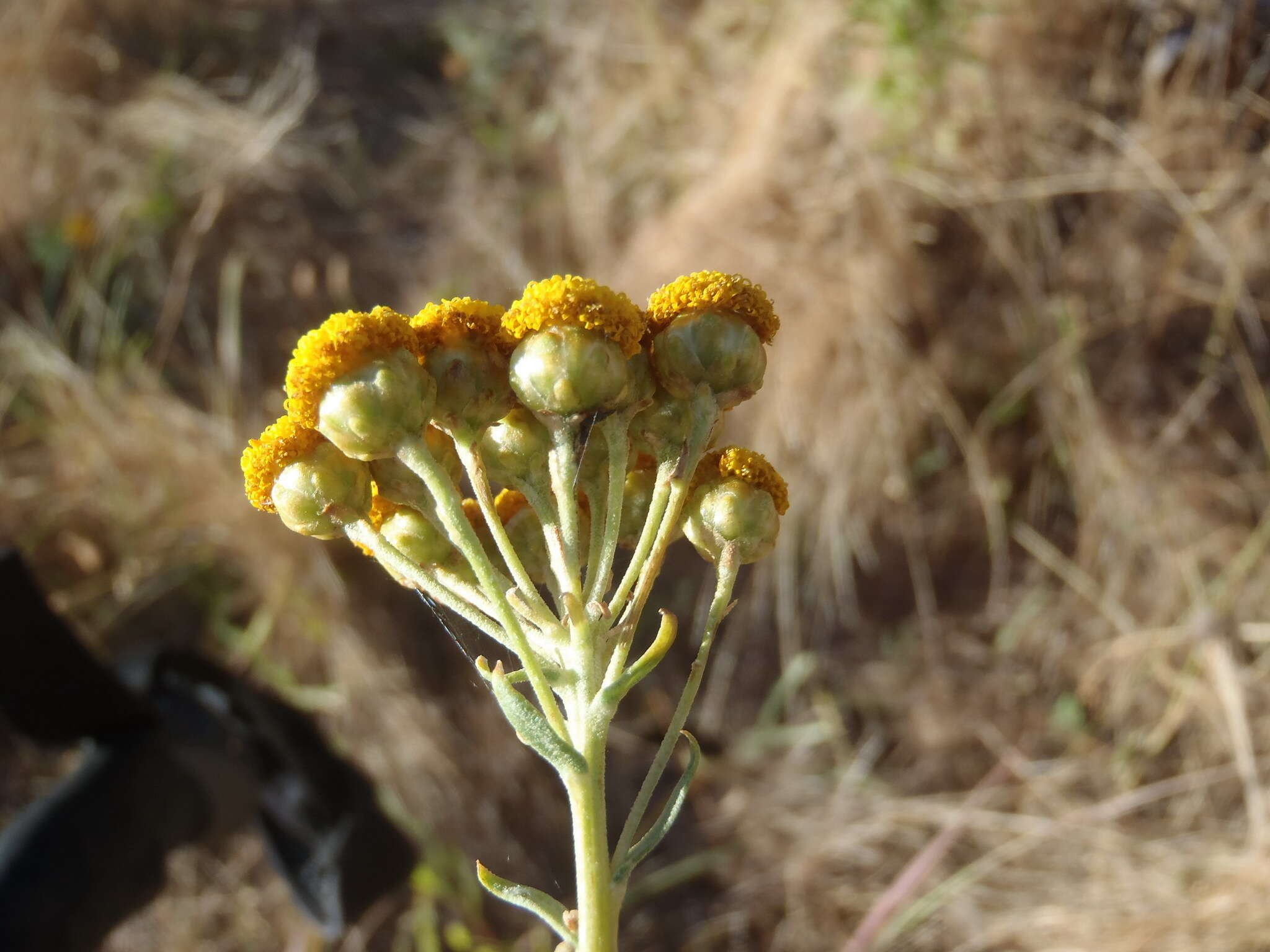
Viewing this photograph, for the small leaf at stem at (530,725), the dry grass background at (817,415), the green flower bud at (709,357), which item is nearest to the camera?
the small leaf at stem at (530,725)

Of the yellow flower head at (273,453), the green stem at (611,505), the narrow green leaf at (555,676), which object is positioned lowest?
the narrow green leaf at (555,676)

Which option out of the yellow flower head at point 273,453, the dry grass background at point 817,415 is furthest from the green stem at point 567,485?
the dry grass background at point 817,415

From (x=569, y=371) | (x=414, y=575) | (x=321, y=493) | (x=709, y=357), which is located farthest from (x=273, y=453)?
(x=709, y=357)

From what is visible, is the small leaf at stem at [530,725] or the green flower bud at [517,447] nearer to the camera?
the small leaf at stem at [530,725]

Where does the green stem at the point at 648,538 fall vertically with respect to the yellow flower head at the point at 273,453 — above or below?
below

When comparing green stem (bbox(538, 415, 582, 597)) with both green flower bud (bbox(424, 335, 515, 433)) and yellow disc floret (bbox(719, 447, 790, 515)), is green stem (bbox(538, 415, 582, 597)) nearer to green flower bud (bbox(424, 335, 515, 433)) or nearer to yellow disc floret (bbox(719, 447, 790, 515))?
green flower bud (bbox(424, 335, 515, 433))

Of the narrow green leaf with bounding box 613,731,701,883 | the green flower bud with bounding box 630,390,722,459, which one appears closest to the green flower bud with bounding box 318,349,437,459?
the green flower bud with bounding box 630,390,722,459

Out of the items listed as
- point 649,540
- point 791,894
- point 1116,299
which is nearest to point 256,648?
point 791,894

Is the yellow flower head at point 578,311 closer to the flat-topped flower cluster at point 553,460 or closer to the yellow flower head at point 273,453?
the flat-topped flower cluster at point 553,460
